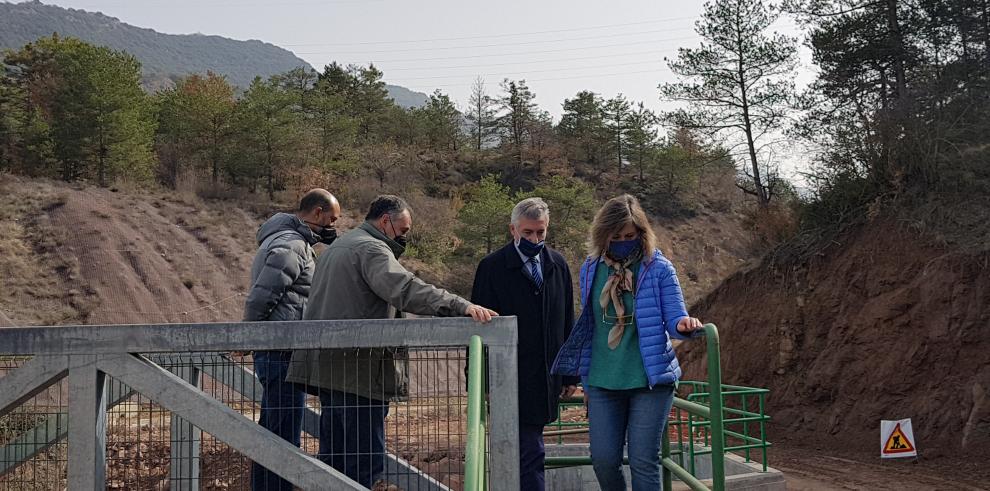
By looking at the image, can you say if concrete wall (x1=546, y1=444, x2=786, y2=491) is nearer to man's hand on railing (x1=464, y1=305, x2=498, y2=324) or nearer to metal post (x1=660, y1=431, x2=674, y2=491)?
metal post (x1=660, y1=431, x2=674, y2=491)

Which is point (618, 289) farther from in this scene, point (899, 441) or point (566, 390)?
point (899, 441)

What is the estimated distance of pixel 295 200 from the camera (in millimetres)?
41188

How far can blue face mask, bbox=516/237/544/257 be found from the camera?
15.6 feet

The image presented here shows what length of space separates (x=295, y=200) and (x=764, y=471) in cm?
3504

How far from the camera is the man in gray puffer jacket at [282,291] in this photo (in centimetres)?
454

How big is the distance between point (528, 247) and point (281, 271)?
1.53 m

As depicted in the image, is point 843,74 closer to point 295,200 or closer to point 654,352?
point 654,352

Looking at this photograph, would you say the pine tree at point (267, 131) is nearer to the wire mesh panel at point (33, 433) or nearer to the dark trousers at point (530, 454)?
the wire mesh panel at point (33, 433)

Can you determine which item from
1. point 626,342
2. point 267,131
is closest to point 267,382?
point 626,342

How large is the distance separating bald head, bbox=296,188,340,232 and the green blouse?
2.06 meters

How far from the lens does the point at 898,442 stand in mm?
11695

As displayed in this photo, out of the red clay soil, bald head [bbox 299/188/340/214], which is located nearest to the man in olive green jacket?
bald head [bbox 299/188/340/214]

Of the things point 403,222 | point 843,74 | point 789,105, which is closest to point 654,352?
point 403,222

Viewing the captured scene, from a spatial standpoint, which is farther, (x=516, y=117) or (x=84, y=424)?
(x=516, y=117)
